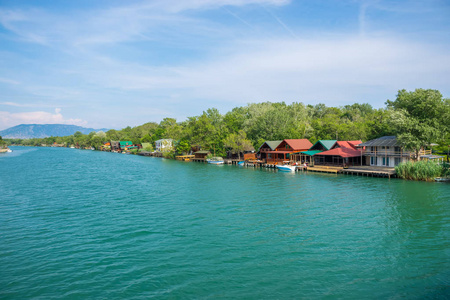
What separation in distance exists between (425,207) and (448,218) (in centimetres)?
363

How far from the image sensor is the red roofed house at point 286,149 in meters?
63.6

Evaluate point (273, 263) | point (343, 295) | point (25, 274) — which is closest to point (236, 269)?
point (273, 263)

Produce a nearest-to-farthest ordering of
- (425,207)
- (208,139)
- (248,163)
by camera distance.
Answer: (425,207)
(248,163)
(208,139)

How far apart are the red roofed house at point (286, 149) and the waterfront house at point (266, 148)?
991mm

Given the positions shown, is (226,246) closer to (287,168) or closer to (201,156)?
(287,168)

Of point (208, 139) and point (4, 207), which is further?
point (208, 139)

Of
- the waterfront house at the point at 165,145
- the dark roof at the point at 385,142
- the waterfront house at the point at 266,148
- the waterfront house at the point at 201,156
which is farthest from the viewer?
the waterfront house at the point at 165,145

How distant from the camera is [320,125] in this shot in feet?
242

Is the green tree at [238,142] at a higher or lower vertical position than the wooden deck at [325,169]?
higher

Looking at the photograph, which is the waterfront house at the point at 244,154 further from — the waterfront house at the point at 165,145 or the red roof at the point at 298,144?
the waterfront house at the point at 165,145

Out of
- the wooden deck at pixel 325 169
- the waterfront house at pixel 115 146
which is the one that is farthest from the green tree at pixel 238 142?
the waterfront house at pixel 115 146

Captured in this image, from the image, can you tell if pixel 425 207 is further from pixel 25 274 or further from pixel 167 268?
pixel 25 274

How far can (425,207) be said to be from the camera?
26.2 metres

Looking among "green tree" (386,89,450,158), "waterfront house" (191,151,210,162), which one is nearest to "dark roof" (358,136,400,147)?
"green tree" (386,89,450,158)
